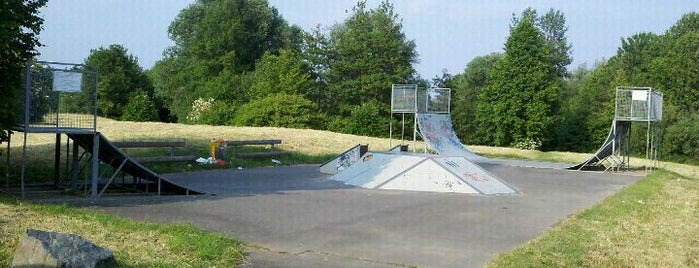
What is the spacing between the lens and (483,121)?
53250mm

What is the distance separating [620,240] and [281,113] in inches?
1566

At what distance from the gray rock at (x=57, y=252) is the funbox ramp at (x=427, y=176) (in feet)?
31.6

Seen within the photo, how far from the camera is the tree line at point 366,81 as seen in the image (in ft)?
156

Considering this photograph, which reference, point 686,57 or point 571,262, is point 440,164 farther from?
point 686,57

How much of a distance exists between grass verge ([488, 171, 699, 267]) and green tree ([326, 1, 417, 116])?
136ft

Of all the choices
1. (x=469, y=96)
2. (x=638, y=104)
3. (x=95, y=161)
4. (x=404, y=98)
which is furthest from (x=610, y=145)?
(x=469, y=96)

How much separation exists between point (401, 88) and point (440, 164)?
1151 centimetres

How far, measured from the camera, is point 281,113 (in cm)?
4706

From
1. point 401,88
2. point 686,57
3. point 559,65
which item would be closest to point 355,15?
point 559,65

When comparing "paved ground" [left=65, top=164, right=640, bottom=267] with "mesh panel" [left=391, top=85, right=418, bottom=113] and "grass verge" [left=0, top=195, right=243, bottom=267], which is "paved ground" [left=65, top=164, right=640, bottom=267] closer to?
"grass verge" [left=0, top=195, right=243, bottom=267]

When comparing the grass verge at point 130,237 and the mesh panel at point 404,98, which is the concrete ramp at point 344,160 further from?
the grass verge at point 130,237

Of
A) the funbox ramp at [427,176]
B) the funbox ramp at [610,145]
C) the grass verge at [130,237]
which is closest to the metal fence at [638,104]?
the funbox ramp at [610,145]

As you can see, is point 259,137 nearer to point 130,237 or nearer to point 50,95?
point 50,95

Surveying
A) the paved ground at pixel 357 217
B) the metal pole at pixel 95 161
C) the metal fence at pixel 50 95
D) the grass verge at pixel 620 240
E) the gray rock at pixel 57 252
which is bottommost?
the paved ground at pixel 357 217
